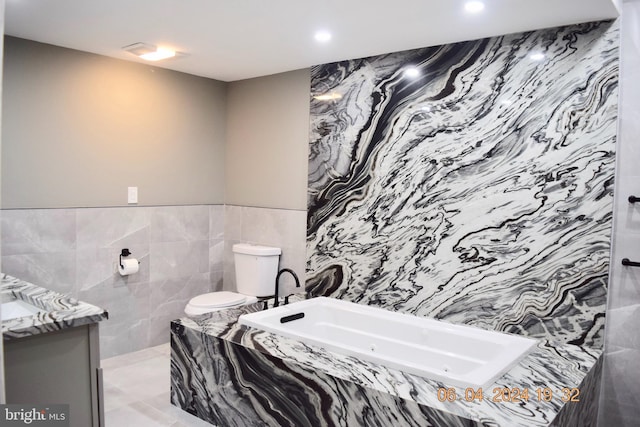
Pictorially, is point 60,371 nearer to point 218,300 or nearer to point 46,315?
point 46,315

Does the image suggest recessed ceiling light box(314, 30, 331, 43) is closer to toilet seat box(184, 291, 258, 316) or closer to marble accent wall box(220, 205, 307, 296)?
marble accent wall box(220, 205, 307, 296)

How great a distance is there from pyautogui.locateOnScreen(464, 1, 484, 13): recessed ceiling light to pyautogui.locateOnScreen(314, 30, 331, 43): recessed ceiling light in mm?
825

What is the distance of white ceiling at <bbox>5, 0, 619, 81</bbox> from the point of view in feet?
8.10

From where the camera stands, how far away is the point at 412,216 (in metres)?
3.29

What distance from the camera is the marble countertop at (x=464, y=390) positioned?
1.95 meters

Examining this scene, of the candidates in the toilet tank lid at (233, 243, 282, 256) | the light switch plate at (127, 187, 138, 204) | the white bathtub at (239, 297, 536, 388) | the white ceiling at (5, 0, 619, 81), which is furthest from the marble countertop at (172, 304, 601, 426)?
the white ceiling at (5, 0, 619, 81)

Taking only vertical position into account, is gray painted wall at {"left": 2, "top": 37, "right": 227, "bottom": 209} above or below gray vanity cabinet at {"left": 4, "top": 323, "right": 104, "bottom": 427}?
above

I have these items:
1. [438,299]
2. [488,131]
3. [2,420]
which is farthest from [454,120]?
[2,420]

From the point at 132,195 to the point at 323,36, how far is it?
6.32ft

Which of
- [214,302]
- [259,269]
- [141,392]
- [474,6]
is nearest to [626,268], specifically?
[474,6]

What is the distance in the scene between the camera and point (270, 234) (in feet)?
13.5

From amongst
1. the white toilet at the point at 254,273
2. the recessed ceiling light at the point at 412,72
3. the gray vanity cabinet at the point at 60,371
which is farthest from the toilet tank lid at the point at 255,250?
the gray vanity cabinet at the point at 60,371

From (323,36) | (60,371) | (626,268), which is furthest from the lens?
(323,36)

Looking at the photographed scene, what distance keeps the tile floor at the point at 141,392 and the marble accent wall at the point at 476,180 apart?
1316 mm
